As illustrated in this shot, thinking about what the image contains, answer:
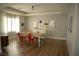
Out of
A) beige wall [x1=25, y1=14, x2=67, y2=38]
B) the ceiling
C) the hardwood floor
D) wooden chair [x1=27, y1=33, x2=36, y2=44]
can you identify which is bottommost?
the hardwood floor

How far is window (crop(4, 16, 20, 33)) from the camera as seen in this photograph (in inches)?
301

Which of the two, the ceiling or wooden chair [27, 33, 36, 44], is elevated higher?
the ceiling

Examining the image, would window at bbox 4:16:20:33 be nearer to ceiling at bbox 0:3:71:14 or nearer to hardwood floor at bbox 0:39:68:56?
ceiling at bbox 0:3:71:14

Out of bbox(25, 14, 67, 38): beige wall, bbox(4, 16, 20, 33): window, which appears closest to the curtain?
bbox(4, 16, 20, 33): window

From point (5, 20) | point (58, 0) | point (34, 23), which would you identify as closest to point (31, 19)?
point (34, 23)

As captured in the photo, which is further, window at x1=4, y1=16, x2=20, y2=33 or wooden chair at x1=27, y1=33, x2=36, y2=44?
window at x1=4, y1=16, x2=20, y2=33

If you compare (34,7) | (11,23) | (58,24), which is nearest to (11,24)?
(11,23)

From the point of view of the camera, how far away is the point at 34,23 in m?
8.03

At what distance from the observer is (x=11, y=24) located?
26.8 feet

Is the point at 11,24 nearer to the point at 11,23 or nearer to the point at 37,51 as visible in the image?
the point at 11,23

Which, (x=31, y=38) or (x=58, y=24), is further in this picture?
(x=58, y=24)

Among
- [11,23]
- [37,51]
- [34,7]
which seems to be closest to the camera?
[37,51]

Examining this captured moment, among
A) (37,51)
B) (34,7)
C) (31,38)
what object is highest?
(34,7)

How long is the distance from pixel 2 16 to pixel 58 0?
5442 mm
